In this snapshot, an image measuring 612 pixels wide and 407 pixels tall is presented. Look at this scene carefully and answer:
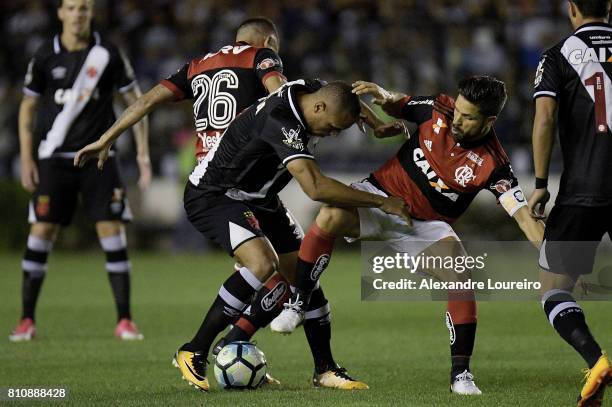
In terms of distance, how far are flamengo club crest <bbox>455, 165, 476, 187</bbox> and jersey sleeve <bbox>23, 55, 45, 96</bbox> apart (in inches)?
182

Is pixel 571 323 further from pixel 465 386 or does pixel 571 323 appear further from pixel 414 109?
pixel 414 109

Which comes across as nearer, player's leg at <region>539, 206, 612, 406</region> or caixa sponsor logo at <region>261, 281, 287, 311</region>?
player's leg at <region>539, 206, 612, 406</region>

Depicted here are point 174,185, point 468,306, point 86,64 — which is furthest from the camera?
point 174,185

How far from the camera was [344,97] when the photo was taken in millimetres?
6809

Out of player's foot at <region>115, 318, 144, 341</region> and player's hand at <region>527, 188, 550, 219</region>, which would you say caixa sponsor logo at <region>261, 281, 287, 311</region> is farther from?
player's foot at <region>115, 318, 144, 341</region>

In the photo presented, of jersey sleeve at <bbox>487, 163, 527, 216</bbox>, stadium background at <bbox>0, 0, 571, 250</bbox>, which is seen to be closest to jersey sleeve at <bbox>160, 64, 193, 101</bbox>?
jersey sleeve at <bbox>487, 163, 527, 216</bbox>

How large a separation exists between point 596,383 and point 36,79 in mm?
6162

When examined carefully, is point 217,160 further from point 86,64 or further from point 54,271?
point 54,271

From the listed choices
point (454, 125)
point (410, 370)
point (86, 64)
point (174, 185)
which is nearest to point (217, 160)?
point (454, 125)

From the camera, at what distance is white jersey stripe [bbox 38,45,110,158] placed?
10.2 m

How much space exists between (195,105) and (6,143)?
43.5ft

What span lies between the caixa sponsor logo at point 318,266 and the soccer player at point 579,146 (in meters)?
1.34

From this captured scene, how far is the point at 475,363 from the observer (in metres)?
8.43

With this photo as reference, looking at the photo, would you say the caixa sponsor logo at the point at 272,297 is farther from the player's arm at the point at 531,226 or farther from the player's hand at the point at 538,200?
the player's hand at the point at 538,200
